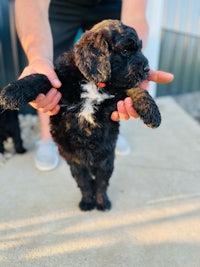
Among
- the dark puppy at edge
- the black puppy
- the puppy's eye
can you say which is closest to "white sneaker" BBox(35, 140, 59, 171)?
the black puppy

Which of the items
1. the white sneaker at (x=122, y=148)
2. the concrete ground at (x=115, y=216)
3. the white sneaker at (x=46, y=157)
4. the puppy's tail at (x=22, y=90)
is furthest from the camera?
the white sneaker at (x=122, y=148)

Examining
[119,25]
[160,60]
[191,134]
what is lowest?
[191,134]

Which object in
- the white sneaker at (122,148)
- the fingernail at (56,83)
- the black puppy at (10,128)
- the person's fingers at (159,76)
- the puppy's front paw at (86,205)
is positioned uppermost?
the fingernail at (56,83)

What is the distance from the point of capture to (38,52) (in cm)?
222

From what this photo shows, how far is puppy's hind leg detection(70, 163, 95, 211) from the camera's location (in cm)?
226

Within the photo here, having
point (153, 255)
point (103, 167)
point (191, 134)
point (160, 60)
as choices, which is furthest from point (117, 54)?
point (160, 60)

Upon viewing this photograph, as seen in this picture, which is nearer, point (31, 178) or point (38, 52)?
point (38, 52)

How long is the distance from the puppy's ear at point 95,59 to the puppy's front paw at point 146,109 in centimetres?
21

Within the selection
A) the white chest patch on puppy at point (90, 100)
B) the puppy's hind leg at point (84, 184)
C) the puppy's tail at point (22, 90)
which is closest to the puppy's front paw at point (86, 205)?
the puppy's hind leg at point (84, 184)

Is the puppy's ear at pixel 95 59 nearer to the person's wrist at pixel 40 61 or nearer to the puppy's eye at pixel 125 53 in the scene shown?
the puppy's eye at pixel 125 53

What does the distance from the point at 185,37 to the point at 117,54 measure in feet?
10.1

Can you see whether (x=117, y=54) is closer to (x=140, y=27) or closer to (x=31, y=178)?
(x=140, y=27)

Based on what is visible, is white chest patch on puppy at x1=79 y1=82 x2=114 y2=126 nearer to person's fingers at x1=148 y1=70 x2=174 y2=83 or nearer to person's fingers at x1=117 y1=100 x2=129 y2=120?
person's fingers at x1=117 y1=100 x2=129 y2=120

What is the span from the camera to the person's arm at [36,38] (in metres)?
1.97
